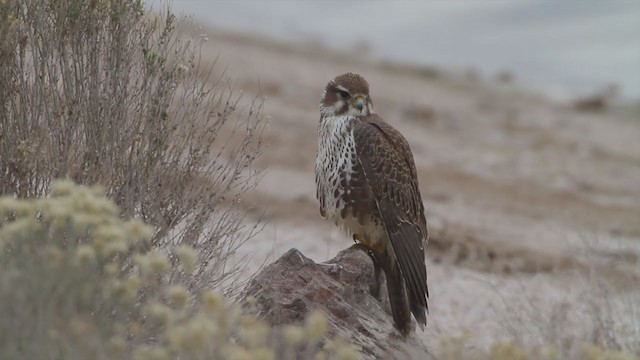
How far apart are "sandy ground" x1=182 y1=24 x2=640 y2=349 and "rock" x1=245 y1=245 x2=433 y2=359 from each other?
870mm

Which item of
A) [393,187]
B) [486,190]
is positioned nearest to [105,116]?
[393,187]

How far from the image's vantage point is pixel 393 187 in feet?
19.0

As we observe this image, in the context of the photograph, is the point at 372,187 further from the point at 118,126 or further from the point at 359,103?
the point at 118,126

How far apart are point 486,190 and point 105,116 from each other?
8.36 metres

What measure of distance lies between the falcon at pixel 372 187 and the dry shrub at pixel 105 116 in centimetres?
57

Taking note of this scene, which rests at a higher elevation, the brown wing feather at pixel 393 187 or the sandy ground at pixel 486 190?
the brown wing feather at pixel 393 187

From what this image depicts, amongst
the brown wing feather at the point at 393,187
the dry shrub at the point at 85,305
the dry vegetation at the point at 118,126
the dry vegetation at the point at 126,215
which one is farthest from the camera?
the brown wing feather at the point at 393,187

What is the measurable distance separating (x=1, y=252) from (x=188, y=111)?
211 centimetres

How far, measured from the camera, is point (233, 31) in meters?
24.4

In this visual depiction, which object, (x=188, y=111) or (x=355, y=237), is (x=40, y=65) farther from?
(x=355, y=237)

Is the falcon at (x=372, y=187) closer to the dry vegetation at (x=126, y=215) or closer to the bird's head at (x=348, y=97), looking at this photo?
the bird's head at (x=348, y=97)

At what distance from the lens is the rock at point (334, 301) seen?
484cm

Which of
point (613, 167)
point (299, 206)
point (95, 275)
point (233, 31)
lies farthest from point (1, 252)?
point (233, 31)

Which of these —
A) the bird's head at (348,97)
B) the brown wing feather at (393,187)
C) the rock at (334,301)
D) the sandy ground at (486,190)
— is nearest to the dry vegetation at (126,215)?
the rock at (334,301)
